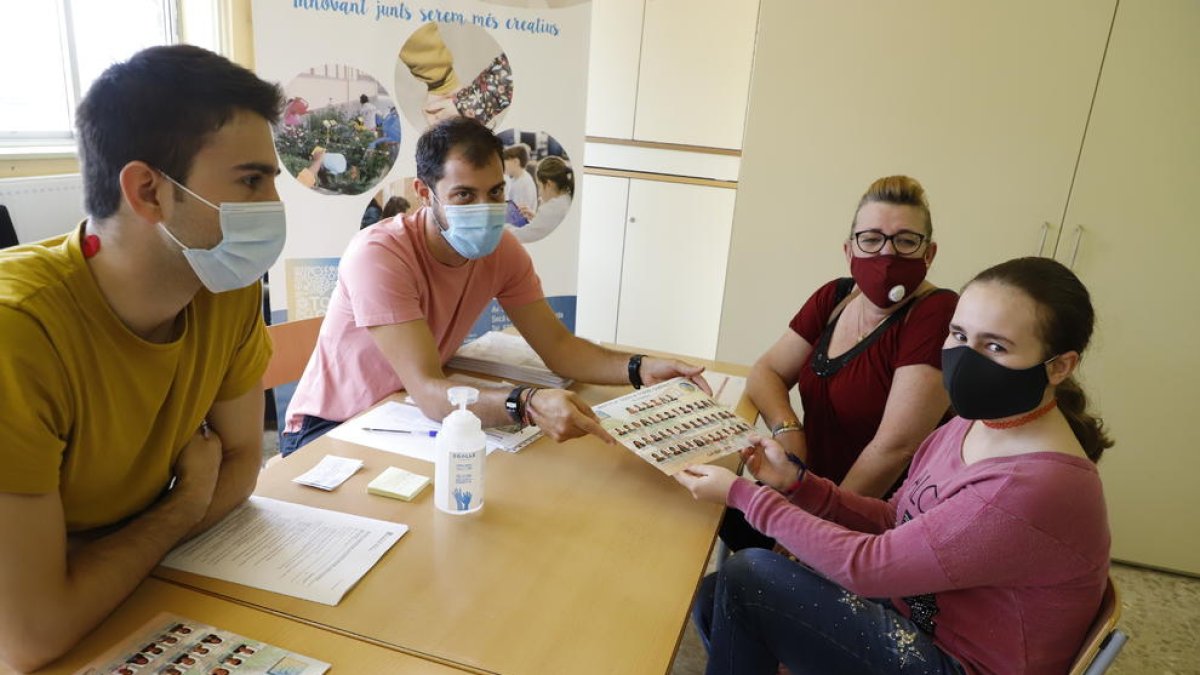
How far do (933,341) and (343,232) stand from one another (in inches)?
81.8

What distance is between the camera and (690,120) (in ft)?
11.3

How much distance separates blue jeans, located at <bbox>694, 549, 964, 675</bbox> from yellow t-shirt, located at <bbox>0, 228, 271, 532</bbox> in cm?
95

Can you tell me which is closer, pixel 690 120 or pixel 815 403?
pixel 815 403

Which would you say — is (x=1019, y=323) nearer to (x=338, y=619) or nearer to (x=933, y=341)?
(x=933, y=341)

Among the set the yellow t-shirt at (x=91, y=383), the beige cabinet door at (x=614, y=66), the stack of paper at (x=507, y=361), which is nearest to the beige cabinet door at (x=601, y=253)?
the beige cabinet door at (x=614, y=66)

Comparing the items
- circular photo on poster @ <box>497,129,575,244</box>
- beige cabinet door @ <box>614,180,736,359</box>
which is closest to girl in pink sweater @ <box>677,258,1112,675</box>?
circular photo on poster @ <box>497,129,575,244</box>

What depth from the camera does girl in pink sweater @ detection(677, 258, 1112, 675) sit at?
110 cm

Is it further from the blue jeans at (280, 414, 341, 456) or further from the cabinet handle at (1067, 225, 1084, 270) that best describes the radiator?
the cabinet handle at (1067, 225, 1084, 270)

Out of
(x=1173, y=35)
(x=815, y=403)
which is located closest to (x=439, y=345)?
(x=815, y=403)

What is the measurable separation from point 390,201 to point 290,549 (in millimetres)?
1937

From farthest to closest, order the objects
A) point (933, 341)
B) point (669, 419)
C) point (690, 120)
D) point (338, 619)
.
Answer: point (690, 120), point (933, 341), point (669, 419), point (338, 619)

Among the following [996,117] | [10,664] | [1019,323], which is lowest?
[10,664]

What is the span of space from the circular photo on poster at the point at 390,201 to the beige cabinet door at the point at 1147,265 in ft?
7.96

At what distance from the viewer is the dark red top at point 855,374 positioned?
5.53ft
